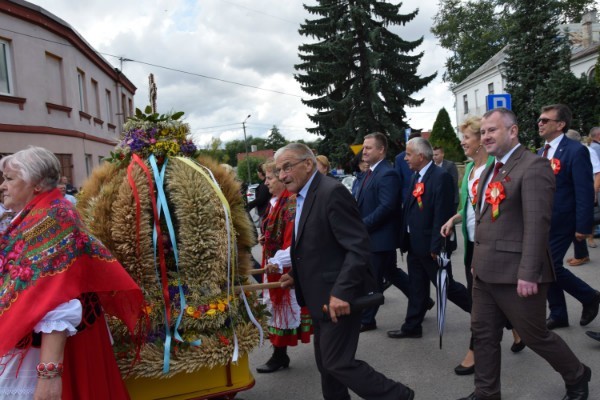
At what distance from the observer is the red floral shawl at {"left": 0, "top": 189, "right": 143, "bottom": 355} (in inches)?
86.8

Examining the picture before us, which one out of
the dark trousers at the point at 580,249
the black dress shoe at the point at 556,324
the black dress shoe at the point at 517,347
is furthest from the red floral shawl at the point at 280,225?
the dark trousers at the point at 580,249

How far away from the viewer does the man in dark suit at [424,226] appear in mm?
4586

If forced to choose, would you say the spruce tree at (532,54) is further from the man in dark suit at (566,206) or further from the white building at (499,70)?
the man in dark suit at (566,206)

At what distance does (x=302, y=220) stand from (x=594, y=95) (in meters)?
23.8

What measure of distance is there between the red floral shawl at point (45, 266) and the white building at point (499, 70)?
1085 inches

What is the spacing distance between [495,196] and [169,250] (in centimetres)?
211

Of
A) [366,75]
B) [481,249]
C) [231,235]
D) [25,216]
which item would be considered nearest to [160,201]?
[231,235]

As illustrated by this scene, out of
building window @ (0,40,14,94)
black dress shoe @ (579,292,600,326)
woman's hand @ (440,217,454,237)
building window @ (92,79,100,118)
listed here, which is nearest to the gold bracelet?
woman's hand @ (440,217,454,237)

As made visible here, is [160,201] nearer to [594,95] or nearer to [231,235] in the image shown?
[231,235]

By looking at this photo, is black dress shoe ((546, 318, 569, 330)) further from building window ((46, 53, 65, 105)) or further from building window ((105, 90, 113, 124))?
building window ((105, 90, 113, 124))

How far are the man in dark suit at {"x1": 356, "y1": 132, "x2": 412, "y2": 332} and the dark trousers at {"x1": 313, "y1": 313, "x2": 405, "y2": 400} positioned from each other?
6.40ft

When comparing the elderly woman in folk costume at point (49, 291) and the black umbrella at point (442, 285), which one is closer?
the elderly woman in folk costume at point (49, 291)

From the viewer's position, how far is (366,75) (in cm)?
2823

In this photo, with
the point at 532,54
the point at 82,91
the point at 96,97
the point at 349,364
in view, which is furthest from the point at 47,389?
the point at 532,54
